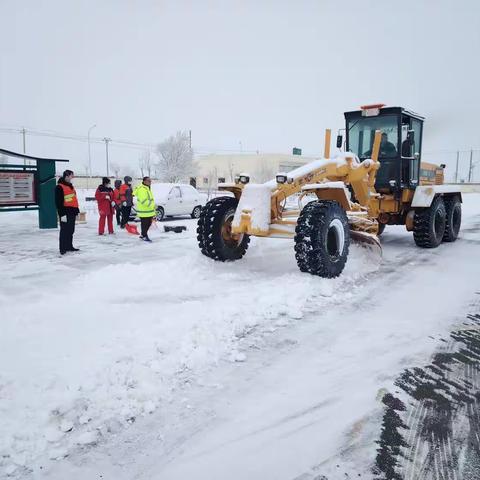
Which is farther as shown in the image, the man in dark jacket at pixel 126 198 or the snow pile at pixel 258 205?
the man in dark jacket at pixel 126 198

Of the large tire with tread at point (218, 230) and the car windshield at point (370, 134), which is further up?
the car windshield at point (370, 134)

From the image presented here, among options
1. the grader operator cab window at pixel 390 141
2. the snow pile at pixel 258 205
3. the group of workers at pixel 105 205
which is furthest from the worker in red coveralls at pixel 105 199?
the grader operator cab window at pixel 390 141

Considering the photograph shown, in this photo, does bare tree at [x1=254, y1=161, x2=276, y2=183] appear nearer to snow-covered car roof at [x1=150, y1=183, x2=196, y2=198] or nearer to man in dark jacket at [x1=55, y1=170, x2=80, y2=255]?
snow-covered car roof at [x1=150, y1=183, x2=196, y2=198]

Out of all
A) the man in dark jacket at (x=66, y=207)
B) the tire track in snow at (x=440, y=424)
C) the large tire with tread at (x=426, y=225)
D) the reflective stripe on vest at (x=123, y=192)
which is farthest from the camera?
the reflective stripe on vest at (x=123, y=192)

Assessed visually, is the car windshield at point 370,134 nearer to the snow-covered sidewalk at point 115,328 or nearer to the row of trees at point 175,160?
the snow-covered sidewalk at point 115,328

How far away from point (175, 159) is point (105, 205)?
4434cm

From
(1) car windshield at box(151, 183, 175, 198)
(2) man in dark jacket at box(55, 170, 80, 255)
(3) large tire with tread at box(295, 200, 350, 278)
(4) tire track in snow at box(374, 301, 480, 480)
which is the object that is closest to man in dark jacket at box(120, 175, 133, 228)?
(1) car windshield at box(151, 183, 175, 198)

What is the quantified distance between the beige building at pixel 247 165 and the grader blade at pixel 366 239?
71.1 m

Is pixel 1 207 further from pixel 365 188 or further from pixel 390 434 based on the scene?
pixel 390 434

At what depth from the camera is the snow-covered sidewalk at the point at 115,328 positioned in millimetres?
2746

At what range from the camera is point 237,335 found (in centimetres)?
418

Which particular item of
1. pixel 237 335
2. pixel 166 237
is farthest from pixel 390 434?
pixel 166 237

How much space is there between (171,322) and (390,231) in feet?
33.3

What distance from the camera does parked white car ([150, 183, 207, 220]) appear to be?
15969 millimetres
